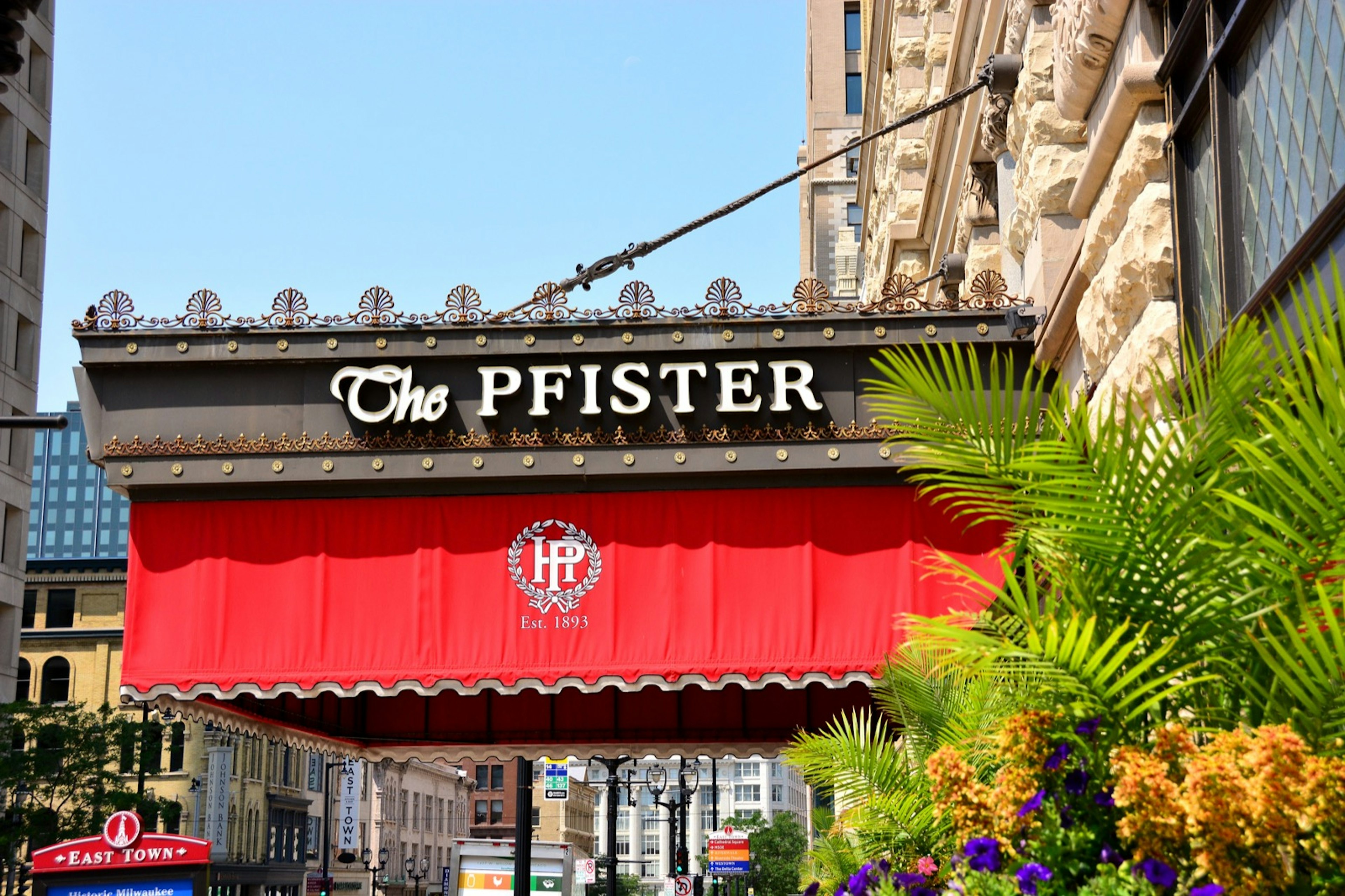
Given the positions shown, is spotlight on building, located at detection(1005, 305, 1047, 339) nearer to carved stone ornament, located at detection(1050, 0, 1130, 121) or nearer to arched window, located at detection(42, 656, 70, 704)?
carved stone ornament, located at detection(1050, 0, 1130, 121)

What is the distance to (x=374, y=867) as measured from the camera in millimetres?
98938

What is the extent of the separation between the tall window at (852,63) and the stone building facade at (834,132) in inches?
1.3

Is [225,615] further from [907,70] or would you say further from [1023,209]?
[907,70]

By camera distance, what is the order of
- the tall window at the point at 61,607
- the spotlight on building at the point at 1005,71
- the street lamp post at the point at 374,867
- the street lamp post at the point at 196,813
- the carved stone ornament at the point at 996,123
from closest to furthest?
1. the spotlight on building at the point at 1005,71
2. the carved stone ornament at the point at 996,123
3. the street lamp post at the point at 196,813
4. the tall window at the point at 61,607
5. the street lamp post at the point at 374,867

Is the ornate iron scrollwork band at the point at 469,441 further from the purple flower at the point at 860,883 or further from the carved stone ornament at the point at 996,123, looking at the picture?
the purple flower at the point at 860,883

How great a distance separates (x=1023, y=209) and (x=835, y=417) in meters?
2.27

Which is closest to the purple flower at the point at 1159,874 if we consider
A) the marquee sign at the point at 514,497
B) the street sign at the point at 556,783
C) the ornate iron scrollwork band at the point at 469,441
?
the marquee sign at the point at 514,497

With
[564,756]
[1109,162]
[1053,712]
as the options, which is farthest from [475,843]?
[1053,712]

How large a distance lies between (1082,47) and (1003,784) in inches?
218

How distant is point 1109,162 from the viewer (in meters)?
8.54

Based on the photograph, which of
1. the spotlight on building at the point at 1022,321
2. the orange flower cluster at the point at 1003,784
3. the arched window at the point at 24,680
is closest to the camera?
the orange flower cluster at the point at 1003,784

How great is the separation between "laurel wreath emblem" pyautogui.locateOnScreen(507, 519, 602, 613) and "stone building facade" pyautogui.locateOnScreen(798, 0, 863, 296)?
5403 cm

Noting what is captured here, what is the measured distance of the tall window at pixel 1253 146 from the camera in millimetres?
5691

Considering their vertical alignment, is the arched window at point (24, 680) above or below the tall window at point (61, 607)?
below
